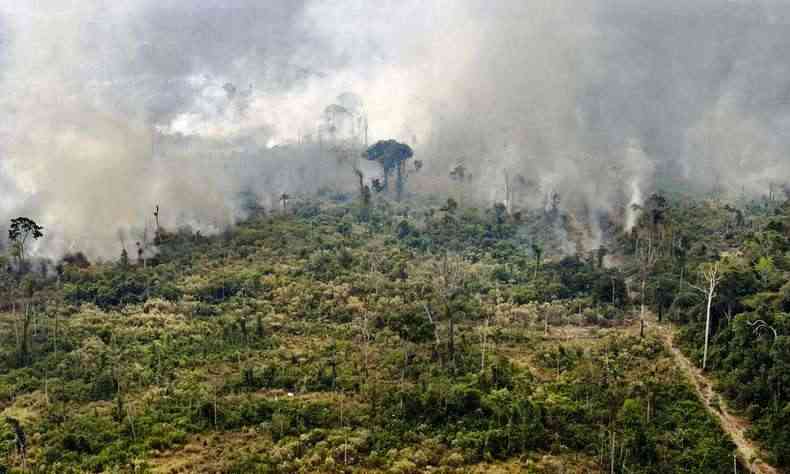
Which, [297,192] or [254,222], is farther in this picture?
[297,192]

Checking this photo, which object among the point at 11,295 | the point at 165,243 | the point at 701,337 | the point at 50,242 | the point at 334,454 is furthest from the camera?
the point at 165,243

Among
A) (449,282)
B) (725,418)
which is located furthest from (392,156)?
(725,418)

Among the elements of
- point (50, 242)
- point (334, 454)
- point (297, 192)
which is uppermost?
point (297, 192)

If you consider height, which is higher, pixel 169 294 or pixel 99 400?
pixel 169 294

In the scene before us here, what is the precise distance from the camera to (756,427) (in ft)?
145

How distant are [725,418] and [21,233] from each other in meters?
68.1

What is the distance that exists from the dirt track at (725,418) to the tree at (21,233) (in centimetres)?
5854

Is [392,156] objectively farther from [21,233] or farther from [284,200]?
[21,233]

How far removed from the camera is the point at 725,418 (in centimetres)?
4662

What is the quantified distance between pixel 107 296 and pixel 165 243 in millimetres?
20859

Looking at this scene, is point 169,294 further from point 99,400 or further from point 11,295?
point 99,400

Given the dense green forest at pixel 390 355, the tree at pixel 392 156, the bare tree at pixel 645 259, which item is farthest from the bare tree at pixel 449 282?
the tree at pixel 392 156

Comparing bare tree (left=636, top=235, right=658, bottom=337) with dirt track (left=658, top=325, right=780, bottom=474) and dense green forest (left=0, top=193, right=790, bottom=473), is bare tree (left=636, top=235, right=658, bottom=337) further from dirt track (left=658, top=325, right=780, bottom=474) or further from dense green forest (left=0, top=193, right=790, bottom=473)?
dirt track (left=658, top=325, right=780, bottom=474)

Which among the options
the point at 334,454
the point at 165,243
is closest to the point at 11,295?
the point at 165,243
